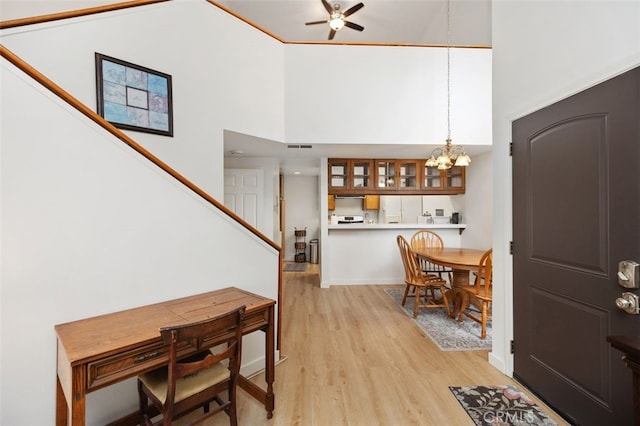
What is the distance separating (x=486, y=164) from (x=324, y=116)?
9.12 ft

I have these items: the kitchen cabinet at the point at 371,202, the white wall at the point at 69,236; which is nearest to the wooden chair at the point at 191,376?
the white wall at the point at 69,236

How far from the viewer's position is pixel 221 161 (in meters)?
3.05

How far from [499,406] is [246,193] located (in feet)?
13.2

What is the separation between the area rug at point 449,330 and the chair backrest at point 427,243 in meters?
0.82

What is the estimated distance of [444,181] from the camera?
498 centimetres

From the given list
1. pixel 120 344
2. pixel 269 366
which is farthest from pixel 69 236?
pixel 269 366

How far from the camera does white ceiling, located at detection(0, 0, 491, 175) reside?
4.15 meters

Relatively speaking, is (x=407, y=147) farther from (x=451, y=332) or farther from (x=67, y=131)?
(x=67, y=131)


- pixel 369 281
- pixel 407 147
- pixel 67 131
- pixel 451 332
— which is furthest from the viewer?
pixel 369 281

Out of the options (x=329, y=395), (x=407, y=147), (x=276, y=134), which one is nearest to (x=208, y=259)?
(x=329, y=395)

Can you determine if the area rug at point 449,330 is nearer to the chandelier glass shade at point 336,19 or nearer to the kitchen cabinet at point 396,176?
the kitchen cabinet at point 396,176

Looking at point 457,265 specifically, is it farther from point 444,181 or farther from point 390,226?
point 444,181

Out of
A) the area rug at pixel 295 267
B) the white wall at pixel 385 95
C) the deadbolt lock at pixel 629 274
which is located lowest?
the area rug at pixel 295 267

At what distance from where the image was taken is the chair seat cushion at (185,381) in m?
1.32
